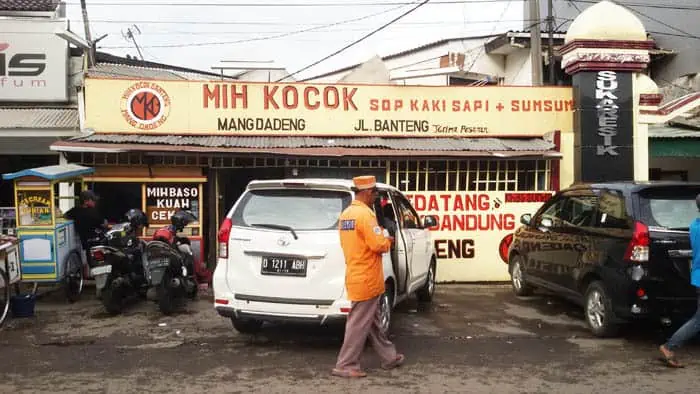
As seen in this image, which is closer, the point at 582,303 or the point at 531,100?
the point at 582,303

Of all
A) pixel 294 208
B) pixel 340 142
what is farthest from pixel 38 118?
pixel 294 208

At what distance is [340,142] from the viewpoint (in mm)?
11078

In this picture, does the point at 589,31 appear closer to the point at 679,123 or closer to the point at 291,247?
the point at 679,123

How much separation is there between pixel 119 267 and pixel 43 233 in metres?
1.40

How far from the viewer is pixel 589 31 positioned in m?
11.3

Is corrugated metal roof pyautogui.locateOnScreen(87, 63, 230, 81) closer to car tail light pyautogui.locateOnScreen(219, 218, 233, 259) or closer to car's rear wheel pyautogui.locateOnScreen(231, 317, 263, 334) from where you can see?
car's rear wheel pyautogui.locateOnScreen(231, 317, 263, 334)

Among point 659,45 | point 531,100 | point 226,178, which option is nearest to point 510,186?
point 531,100

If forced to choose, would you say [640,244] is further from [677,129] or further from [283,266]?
[677,129]

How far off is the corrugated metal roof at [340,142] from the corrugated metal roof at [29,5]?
7.08 metres

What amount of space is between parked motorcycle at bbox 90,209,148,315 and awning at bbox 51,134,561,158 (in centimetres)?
182

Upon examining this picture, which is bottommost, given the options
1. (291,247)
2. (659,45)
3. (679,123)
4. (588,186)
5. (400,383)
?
(400,383)

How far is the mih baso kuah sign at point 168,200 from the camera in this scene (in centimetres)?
1063

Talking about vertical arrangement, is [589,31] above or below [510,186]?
above

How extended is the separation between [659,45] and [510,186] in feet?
38.7
